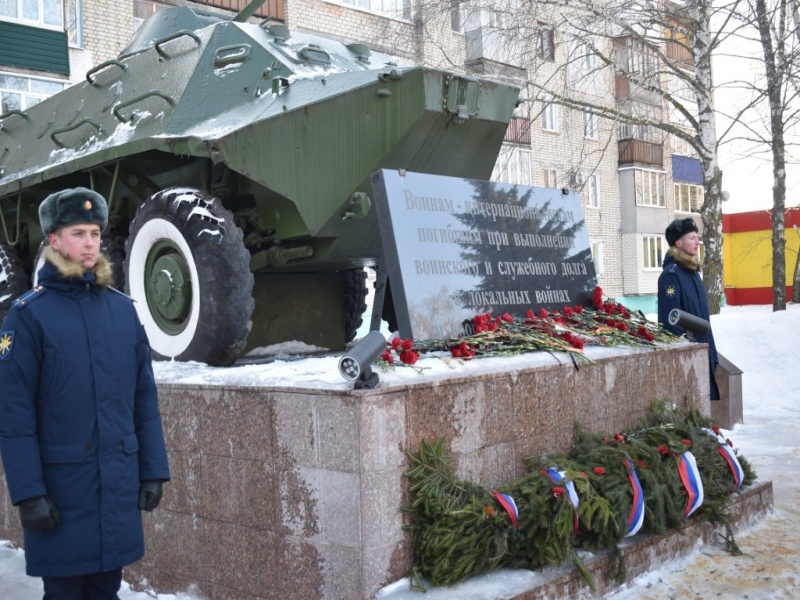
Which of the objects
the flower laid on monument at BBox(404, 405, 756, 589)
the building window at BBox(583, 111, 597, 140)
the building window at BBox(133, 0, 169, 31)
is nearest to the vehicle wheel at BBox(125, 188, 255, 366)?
the flower laid on monument at BBox(404, 405, 756, 589)

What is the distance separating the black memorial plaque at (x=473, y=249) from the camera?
16.1 feet

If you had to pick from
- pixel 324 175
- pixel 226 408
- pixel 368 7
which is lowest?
pixel 226 408

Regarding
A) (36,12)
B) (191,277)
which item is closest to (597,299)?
(191,277)

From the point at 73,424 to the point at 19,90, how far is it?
14078 mm

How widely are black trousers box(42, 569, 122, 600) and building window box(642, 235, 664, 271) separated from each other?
27950 millimetres

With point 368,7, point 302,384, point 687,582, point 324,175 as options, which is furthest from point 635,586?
point 368,7

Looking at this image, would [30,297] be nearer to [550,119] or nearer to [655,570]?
[655,570]

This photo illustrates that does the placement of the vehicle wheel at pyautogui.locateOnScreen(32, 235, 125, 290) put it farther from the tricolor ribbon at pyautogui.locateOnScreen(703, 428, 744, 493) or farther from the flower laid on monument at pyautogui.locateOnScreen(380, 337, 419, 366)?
the tricolor ribbon at pyautogui.locateOnScreen(703, 428, 744, 493)

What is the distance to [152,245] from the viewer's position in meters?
5.77

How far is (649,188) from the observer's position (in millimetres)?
30359

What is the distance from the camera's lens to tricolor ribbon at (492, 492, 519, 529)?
398cm

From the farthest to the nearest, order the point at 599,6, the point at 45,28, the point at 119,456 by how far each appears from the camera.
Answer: the point at 45,28, the point at 599,6, the point at 119,456

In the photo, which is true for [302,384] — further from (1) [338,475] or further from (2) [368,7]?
(2) [368,7]

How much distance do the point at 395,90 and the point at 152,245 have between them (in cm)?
175
